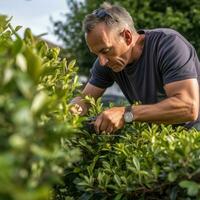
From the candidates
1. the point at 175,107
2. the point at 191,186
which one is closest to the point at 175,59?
the point at 175,107

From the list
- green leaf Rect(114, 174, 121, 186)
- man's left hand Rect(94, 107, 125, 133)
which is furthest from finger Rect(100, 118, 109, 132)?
green leaf Rect(114, 174, 121, 186)

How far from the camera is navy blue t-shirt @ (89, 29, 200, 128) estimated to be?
3625 mm

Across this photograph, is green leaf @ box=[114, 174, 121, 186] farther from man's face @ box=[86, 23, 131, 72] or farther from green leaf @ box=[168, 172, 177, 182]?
man's face @ box=[86, 23, 131, 72]

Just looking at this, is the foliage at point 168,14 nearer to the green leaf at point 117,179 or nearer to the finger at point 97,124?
the finger at point 97,124

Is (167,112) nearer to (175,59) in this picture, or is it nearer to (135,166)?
(175,59)

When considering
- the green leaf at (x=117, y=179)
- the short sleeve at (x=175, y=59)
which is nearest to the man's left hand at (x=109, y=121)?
the green leaf at (x=117, y=179)

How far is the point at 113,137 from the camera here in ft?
10.3

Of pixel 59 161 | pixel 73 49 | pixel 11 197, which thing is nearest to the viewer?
pixel 11 197

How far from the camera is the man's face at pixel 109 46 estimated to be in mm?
3738

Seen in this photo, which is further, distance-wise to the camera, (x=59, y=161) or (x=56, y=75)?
(x=56, y=75)

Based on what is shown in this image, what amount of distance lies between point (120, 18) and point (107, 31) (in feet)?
0.62

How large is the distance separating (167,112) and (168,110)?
0.07 feet

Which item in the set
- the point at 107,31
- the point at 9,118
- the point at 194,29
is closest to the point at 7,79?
the point at 9,118

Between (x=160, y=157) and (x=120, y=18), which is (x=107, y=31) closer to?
(x=120, y=18)
